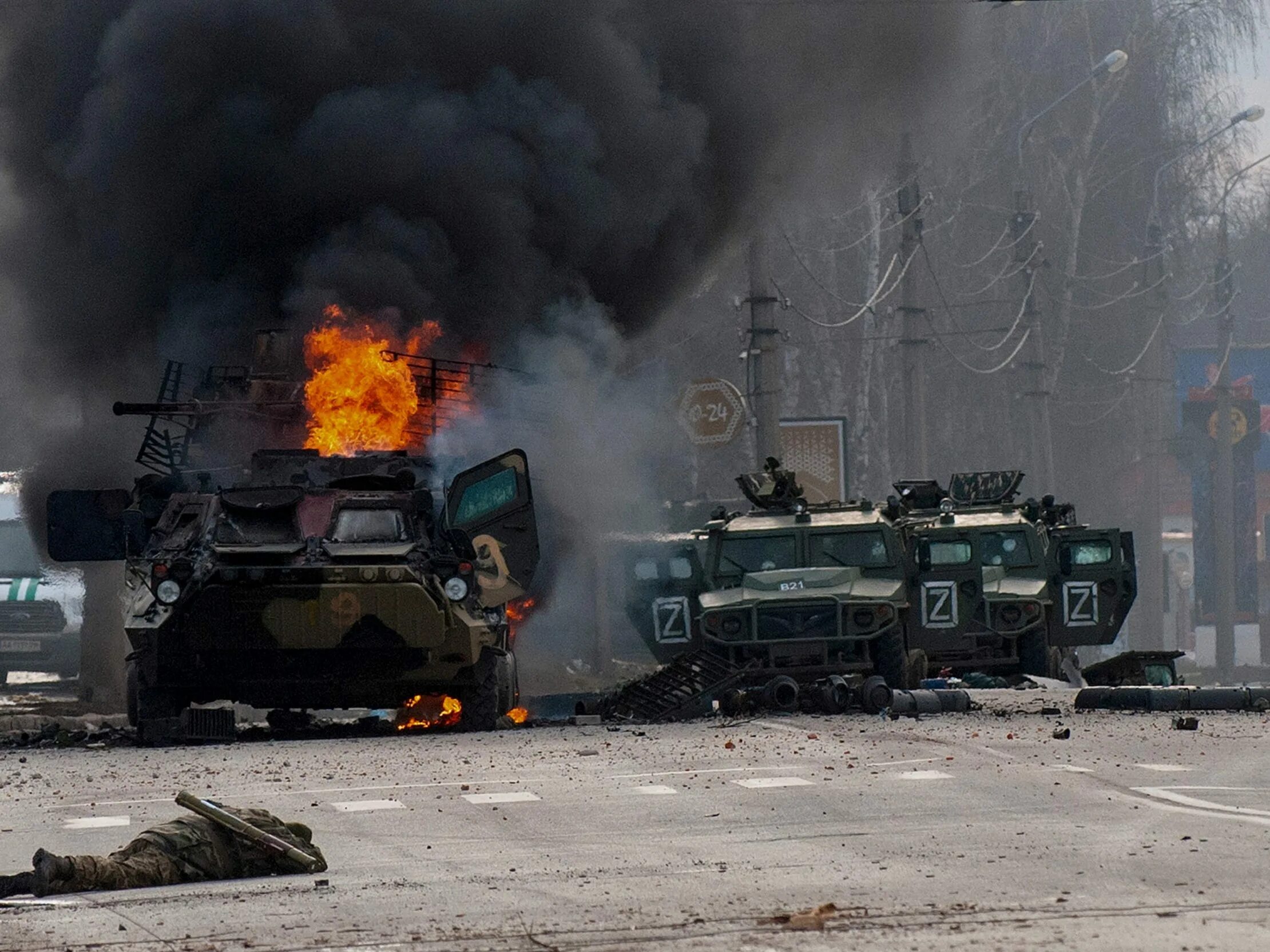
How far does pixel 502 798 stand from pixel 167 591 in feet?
15.5

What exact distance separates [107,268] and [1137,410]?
40926 mm

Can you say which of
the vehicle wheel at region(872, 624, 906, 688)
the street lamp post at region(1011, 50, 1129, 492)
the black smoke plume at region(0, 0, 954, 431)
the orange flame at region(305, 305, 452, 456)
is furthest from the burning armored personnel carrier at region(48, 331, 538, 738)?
the street lamp post at region(1011, 50, 1129, 492)

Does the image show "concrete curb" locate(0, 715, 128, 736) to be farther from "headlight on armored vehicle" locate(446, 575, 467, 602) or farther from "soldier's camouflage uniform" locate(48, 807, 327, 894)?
"soldier's camouflage uniform" locate(48, 807, 327, 894)

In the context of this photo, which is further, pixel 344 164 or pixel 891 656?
pixel 344 164

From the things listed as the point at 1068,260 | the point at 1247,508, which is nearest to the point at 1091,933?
the point at 1247,508

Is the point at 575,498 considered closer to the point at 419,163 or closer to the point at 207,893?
the point at 419,163

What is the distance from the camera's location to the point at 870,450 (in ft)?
165

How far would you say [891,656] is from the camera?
18.0 metres

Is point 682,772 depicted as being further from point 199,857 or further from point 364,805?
point 199,857

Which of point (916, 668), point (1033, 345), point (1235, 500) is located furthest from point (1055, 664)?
point (1235, 500)

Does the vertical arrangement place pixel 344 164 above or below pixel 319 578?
above

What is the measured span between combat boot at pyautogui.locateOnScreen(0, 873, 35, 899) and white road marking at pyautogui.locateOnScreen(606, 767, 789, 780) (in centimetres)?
432

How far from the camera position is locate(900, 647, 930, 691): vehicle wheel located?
60.7 feet

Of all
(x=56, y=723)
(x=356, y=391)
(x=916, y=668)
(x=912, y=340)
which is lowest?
(x=56, y=723)
